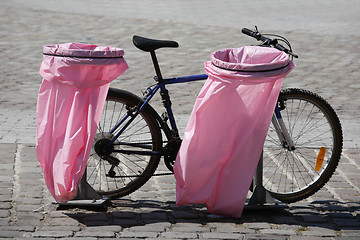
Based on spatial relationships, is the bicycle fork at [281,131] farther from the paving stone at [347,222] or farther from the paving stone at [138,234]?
the paving stone at [138,234]

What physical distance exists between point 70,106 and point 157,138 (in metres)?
0.74

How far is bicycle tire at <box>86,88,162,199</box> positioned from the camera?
5.27 metres

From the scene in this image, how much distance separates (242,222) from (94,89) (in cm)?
137

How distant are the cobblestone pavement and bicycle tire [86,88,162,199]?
0.53 feet

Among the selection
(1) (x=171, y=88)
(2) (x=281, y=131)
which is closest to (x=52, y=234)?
(2) (x=281, y=131)

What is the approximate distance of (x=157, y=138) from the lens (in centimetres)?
532

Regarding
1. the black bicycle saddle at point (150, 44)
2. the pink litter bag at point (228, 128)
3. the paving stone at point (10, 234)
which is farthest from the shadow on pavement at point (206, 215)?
the black bicycle saddle at point (150, 44)

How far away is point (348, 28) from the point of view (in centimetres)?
1473

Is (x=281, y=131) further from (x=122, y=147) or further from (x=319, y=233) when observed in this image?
(x=122, y=147)

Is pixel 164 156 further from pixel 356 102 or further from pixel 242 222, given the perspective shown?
pixel 356 102

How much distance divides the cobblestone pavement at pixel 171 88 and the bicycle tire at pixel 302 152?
16 centimetres

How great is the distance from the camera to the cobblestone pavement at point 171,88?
486 cm

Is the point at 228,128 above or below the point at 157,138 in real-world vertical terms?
above

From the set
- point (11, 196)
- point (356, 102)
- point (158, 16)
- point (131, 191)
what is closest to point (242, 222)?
point (131, 191)
